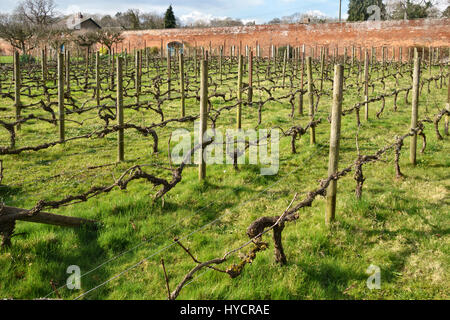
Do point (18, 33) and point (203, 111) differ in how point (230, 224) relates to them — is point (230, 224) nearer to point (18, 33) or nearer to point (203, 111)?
point (203, 111)

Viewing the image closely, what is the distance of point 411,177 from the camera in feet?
18.3

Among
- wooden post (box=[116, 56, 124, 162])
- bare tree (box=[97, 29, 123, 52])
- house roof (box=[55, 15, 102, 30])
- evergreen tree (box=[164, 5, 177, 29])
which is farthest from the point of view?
evergreen tree (box=[164, 5, 177, 29])

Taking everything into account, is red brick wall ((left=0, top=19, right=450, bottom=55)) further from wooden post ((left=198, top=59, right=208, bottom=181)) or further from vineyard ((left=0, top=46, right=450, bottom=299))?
wooden post ((left=198, top=59, right=208, bottom=181))

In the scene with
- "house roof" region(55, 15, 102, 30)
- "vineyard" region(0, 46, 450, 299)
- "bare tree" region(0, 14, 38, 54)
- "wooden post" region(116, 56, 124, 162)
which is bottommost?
"vineyard" region(0, 46, 450, 299)

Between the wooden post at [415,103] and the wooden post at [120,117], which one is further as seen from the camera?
the wooden post at [120,117]

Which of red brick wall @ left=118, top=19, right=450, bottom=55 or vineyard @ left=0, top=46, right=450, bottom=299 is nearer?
vineyard @ left=0, top=46, right=450, bottom=299

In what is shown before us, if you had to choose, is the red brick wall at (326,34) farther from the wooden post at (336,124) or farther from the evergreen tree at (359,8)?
the wooden post at (336,124)

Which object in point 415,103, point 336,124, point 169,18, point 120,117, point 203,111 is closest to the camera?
point 336,124

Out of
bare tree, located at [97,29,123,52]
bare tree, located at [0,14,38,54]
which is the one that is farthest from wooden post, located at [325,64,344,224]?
bare tree, located at [97,29,123,52]

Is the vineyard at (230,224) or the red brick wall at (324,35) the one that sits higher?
the red brick wall at (324,35)

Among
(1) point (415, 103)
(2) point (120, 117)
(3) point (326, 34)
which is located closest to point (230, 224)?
(2) point (120, 117)

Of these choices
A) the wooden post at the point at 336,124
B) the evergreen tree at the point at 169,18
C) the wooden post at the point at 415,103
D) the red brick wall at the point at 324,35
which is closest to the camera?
the wooden post at the point at 336,124

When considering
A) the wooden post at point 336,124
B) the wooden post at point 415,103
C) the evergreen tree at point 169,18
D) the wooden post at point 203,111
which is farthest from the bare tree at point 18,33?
the wooden post at point 336,124
